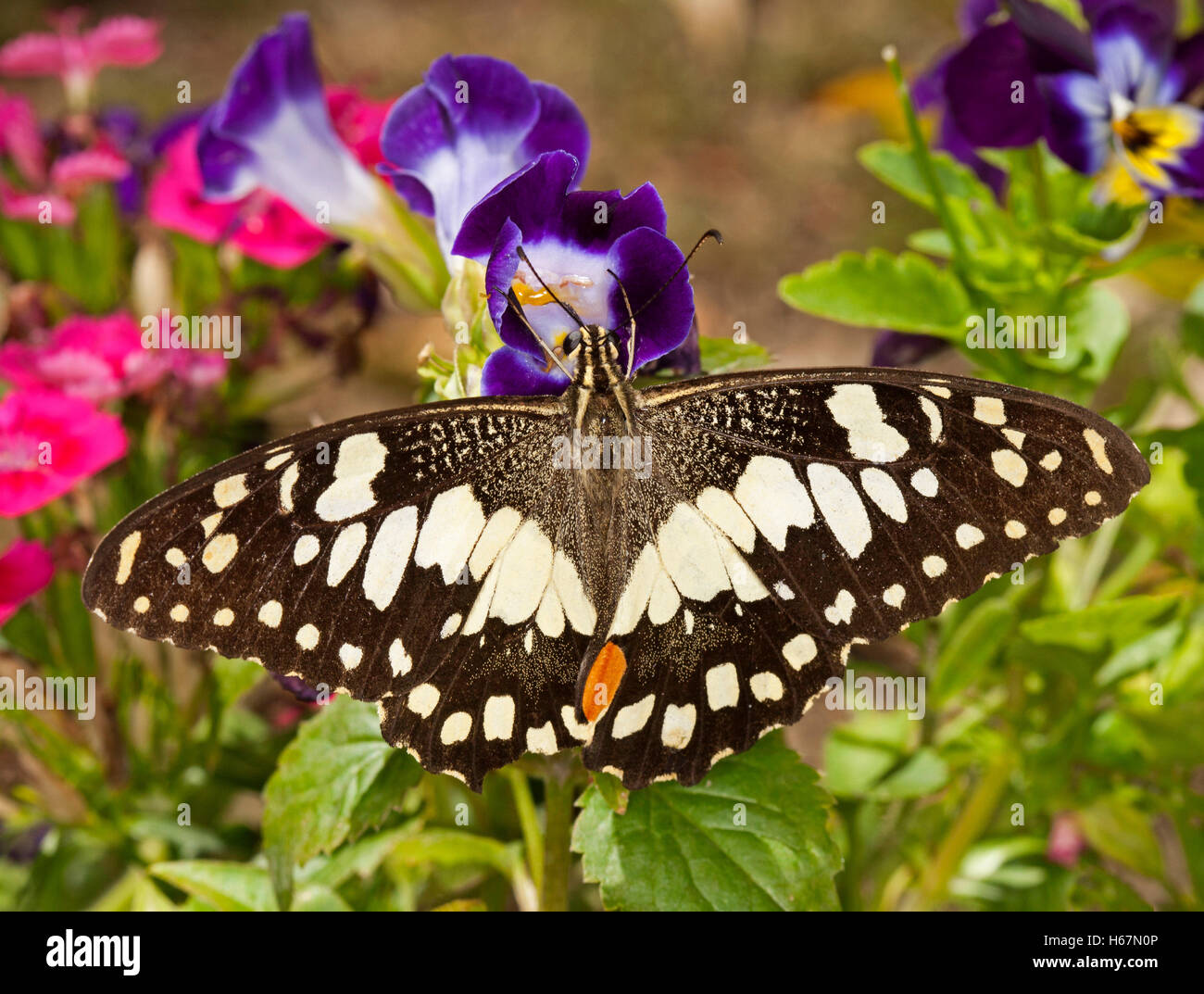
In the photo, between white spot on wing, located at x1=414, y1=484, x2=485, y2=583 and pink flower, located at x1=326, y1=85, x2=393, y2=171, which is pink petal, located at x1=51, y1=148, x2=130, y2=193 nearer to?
pink flower, located at x1=326, y1=85, x2=393, y2=171

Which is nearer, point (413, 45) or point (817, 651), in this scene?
point (817, 651)

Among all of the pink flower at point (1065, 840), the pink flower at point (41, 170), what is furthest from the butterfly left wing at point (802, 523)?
the pink flower at point (41, 170)

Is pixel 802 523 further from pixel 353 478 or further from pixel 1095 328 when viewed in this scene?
pixel 1095 328

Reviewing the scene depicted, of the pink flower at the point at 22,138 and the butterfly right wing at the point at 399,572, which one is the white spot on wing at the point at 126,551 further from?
the pink flower at the point at 22,138

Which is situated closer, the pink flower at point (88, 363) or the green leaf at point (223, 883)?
the green leaf at point (223, 883)

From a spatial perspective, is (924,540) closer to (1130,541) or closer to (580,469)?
(580,469)
